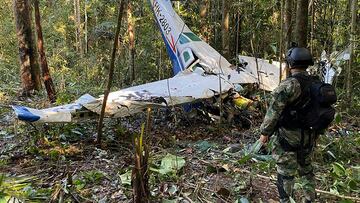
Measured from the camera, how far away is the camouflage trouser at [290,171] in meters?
3.79

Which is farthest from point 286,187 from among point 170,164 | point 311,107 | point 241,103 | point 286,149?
point 241,103

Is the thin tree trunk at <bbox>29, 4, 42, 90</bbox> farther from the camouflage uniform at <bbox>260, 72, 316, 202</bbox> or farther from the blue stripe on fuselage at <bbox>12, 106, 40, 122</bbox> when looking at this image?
the camouflage uniform at <bbox>260, 72, 316, 202</bbox>

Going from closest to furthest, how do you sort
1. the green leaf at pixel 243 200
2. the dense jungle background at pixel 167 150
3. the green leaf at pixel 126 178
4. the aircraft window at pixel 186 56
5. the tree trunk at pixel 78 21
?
the green leaf at pixel 243 200 < the dense jungle background at pixel 167 150 < the green leaf at pixel 126 178 < the aircraft window at pixel 186 56 < the tree trunk at pixel 78 21

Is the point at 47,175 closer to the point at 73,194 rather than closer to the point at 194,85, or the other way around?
the point at 73,194

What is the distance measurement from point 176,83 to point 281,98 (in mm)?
4016

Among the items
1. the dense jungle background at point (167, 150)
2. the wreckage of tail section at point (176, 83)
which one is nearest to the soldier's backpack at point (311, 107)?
the dense jungle background at point (167, 150)

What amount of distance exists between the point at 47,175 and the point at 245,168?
2.62 meters

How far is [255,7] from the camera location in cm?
1493

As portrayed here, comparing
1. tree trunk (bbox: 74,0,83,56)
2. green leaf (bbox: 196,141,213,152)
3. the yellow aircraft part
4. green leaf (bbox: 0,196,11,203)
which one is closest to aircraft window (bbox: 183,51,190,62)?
the yellow aircraft part

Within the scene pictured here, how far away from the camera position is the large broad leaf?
473 centimetres

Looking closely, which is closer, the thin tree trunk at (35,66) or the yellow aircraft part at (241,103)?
the yellow aircraft part at (241,103)

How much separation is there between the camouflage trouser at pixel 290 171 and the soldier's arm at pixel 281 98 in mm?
297

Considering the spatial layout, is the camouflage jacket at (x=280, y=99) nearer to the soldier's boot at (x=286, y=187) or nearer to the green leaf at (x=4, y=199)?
the soldier's boot at (x=286, y=187)

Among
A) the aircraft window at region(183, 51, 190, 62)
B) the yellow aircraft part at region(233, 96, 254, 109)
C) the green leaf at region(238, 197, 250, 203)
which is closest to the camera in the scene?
the green leaf at region(238, 197, 250, 203)
